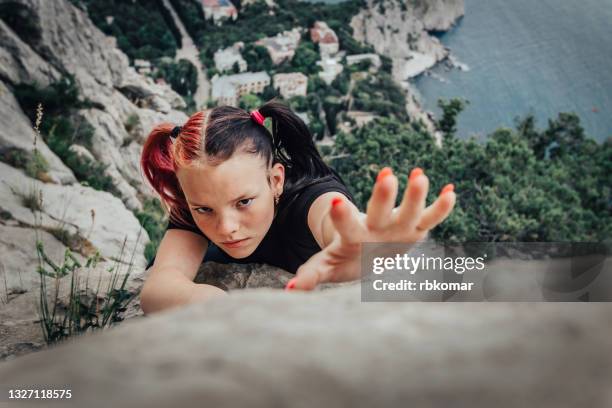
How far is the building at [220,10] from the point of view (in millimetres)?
11219

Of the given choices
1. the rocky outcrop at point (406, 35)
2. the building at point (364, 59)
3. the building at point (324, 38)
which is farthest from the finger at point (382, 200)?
the building at point (364, 59)

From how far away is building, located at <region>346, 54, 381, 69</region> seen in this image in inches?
483

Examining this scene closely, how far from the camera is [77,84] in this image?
212 inches

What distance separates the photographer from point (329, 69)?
12.0m

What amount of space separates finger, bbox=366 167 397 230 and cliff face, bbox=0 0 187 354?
62cm

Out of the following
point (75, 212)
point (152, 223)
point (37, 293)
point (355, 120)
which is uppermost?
point (37, 293)

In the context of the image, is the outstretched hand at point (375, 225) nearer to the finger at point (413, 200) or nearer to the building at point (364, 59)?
the finger at point (413, 200)

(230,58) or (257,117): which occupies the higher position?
(257,117)

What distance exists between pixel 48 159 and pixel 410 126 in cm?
678

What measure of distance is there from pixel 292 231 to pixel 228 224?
19 cm

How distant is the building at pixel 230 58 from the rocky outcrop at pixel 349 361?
11.3 metres

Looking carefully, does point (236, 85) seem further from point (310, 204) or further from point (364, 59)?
point (310, 204)

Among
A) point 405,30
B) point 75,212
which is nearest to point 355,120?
point 405,30

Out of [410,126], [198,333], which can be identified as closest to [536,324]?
[198,333]
